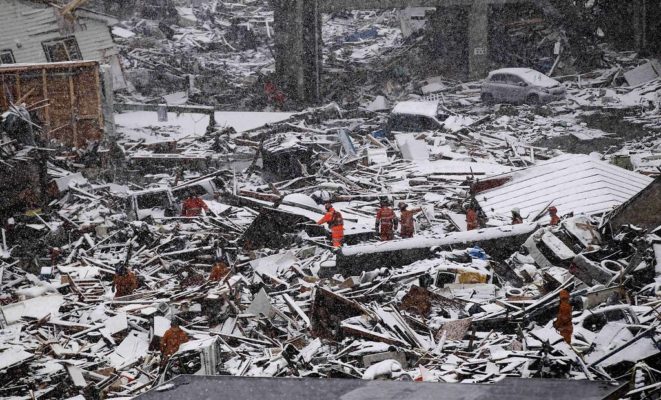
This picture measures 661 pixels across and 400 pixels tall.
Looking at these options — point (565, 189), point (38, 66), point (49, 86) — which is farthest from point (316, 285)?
point (38, 66)

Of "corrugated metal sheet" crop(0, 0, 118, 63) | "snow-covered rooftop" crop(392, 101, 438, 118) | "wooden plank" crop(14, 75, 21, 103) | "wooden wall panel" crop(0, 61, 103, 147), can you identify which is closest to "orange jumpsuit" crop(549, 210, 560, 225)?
"snow-covered rooftop" crop(392, 101, 438, 118)

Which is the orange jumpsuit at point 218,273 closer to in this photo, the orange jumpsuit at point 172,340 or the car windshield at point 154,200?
the orange jumpsuit at point 172,340

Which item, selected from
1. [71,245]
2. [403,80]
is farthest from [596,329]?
[403,80]

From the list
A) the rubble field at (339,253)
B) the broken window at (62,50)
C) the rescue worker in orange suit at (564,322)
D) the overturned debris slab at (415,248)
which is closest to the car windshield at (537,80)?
the rubble field at (339,253)

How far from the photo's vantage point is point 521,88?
26266 mm

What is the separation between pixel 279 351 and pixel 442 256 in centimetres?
376

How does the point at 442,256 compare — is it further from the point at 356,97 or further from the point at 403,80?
the point at 403,80

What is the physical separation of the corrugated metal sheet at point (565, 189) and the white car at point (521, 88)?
444 inches

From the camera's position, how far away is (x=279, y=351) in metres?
9.20

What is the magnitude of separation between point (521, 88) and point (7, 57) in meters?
20.1

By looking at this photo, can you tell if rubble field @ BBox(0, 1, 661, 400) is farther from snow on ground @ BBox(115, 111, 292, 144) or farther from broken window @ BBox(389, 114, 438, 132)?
broken window @ BBox(389, 114, 438, 132)

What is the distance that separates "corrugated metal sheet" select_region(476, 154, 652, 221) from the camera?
13.5 metres

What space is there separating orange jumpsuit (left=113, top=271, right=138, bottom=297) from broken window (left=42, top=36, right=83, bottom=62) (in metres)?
18.8

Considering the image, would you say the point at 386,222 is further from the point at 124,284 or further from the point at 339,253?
the point at 124,284
